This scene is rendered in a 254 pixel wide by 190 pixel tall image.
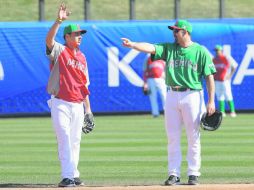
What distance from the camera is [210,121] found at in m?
11.3

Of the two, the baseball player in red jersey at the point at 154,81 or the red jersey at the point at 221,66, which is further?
the red jersey at the point at 221,66

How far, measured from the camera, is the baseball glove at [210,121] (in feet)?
36.8

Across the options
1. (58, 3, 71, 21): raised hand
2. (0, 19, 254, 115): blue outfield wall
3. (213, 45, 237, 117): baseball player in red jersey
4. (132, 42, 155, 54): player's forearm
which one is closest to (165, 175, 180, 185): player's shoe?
(132, 42, 155, 54): player's forearm

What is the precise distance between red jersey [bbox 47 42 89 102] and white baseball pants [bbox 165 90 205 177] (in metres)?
1.07

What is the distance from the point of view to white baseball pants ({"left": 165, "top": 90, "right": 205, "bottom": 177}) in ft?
36.0

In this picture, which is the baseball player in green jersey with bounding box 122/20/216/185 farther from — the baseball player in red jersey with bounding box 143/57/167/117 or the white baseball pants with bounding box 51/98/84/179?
the baseball player in red jersey with bounding box 143/57/167/117

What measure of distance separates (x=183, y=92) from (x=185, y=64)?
34 cm

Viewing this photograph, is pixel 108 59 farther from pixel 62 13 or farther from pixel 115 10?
A: pixel 62 13

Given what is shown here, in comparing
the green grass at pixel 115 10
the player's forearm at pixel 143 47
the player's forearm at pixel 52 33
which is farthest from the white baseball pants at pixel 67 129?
the green grass at pixel 115 10

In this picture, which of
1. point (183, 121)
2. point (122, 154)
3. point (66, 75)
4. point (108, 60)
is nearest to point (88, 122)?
point (66, 75)

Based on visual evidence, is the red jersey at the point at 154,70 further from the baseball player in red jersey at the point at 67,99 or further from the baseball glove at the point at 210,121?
the baseball player in red jersey at the point at 67,99

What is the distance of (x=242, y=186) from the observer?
10656 mm

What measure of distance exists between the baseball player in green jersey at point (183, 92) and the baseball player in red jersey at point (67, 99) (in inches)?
29.2

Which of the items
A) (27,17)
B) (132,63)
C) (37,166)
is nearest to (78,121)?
(37,166)
